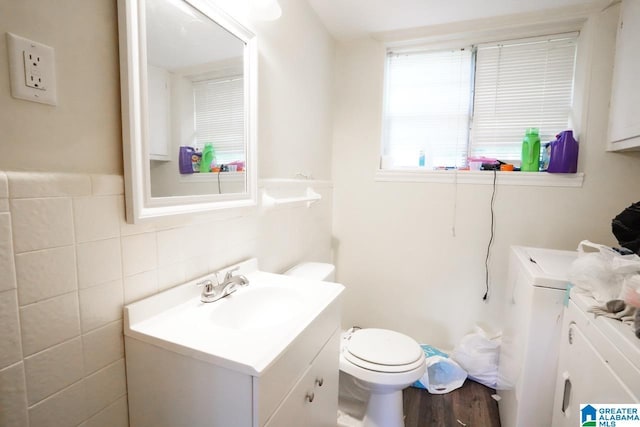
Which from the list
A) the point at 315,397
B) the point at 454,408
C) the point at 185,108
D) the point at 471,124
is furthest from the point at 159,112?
the point at 454,408

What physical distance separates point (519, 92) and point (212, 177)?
209 centimetres

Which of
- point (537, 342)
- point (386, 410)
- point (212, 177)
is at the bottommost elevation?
point (386, 410)

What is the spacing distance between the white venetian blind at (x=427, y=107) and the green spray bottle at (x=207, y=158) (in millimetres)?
1487

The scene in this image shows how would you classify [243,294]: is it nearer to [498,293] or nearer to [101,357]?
[101,357]

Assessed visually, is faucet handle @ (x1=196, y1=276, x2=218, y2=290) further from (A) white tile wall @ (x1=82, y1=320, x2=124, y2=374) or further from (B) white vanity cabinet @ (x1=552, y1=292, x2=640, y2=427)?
(B) white vanity cabinet @ (x1=552, y1=292, x2=640, y2=427)

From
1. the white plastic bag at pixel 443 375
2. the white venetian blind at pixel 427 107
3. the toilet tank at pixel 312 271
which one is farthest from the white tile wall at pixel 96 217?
the white plastic bag at pixel 443 375

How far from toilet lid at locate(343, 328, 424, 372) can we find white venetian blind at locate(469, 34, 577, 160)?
1.44m

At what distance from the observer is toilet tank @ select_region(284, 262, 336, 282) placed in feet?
5.53

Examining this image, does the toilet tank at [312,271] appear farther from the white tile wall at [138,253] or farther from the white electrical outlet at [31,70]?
the white electrical outlet at [31,70]

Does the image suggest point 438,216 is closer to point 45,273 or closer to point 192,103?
point 192,103

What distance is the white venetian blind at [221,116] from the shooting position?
1.11 m

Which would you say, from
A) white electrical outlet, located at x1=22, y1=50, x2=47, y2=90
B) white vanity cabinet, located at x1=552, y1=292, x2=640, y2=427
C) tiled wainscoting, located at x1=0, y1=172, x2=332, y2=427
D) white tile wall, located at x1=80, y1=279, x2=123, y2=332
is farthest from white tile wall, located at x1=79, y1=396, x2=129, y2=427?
white vanity cabinet, located at x1=552, y1=292, x2=640, y2=427

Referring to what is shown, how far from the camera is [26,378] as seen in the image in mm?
651

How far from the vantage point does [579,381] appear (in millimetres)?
988
